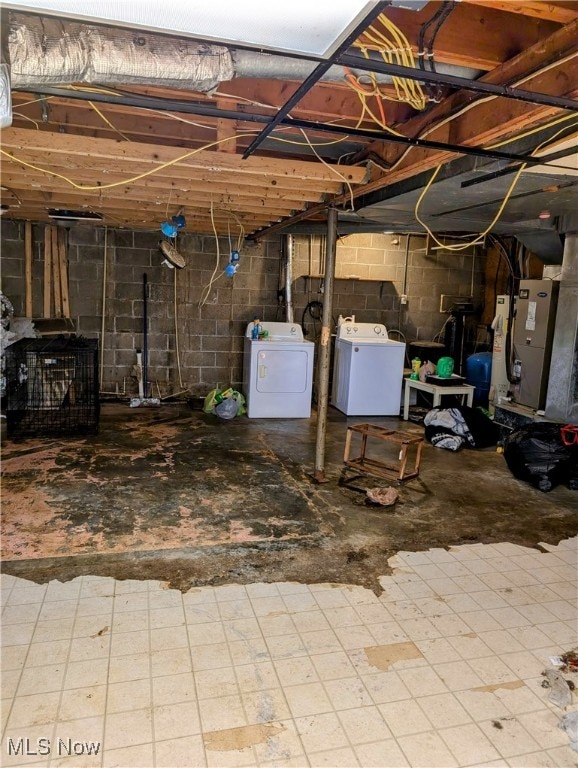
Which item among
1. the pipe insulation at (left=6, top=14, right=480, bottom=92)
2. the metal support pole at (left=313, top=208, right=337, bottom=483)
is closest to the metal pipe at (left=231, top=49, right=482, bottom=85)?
the pipe insulation at (left=6, top=14, right=480, bottom=92)

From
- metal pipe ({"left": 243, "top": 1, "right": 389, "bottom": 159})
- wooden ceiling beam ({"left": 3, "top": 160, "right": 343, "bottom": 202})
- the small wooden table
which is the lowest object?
the small wooden table

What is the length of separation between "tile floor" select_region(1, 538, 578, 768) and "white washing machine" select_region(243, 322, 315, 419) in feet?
11.5

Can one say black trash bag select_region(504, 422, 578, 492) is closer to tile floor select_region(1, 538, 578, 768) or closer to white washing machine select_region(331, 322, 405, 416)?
tile floor select_region(1, 538, 578, 768)

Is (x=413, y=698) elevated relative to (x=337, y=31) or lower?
lower

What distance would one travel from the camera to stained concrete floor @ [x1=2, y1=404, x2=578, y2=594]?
285 cm

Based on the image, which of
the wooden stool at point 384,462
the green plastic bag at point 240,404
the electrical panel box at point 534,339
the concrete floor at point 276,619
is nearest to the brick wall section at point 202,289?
the green plastic bag at point 240,404

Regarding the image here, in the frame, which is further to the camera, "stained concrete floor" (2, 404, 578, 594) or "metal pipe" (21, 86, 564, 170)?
"stained concrete floor" (2, 404, 578, 594)

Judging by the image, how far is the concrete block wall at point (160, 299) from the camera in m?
6.32

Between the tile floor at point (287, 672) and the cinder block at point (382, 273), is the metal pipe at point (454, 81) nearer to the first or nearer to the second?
the tile floor at point (287, 672)

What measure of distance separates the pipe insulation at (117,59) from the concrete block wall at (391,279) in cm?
510

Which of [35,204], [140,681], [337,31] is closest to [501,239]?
[35,204]

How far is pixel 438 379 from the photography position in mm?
5844

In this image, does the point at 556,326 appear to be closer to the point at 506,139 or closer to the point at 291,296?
the point at 506,139

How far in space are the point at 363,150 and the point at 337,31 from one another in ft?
6.53
